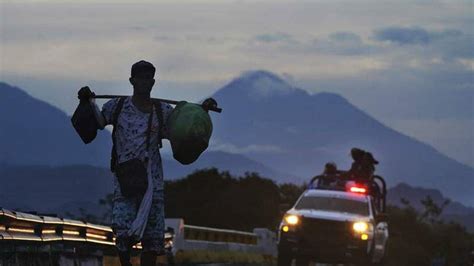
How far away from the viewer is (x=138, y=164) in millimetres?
13453

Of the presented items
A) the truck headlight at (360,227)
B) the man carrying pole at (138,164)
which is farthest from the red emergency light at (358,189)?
the man carrying pole at (138,164)

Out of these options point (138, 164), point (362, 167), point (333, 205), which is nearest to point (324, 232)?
→ point (333, 205)

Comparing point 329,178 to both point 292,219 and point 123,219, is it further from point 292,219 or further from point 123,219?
point 123,219

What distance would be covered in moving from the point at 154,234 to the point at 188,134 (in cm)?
84

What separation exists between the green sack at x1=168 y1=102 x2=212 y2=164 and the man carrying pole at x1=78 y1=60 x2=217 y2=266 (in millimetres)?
159

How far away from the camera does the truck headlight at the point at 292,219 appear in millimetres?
30281

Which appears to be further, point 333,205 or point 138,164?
Answer: point 333,205

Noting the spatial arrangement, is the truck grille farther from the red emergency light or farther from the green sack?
the green sack

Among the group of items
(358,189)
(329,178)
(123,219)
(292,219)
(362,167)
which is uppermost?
(362,167)

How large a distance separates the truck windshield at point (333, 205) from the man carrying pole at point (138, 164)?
1757cm

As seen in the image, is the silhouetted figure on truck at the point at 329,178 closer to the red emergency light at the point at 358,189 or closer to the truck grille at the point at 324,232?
the red emergency light at the point at 358,189

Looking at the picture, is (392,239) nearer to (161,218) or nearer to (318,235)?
(318,235)

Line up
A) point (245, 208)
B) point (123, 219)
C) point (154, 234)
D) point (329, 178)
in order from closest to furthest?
point (123, 219)
point (154, 234)
point (329, 178)
point (245, 208)

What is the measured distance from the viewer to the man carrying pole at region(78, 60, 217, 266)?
13.4 m
